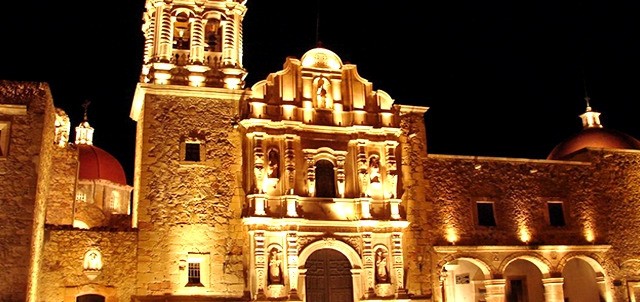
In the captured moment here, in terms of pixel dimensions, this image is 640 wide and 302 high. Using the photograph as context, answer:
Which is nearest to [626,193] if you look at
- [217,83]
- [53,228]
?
[217,83]

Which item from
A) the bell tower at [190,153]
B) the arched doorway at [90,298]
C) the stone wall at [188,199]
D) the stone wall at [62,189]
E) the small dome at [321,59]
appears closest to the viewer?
the stone wall at [188,199]

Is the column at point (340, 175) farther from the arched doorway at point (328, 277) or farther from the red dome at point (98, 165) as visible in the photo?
the red dome at point (98, 165)

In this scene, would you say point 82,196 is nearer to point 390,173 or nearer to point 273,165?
point 273,165

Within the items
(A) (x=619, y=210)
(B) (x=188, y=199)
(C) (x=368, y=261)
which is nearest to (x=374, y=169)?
(C) (x=368, y=261)

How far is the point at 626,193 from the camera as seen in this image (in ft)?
96.5

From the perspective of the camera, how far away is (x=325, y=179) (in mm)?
25781

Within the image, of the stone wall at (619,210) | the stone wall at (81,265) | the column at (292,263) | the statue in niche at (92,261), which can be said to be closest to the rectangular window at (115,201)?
the stone wall at (81,265)

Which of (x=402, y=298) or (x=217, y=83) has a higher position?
(x=217, y=83)

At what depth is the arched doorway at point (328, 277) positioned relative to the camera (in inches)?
963

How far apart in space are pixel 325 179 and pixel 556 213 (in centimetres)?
1022

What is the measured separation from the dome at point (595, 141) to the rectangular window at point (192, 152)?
18.1 m

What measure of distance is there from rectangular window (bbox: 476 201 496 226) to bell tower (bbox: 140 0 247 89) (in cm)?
1081

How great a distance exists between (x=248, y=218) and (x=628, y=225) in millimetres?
16693

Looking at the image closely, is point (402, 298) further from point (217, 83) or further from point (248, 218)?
point (217, 83)
